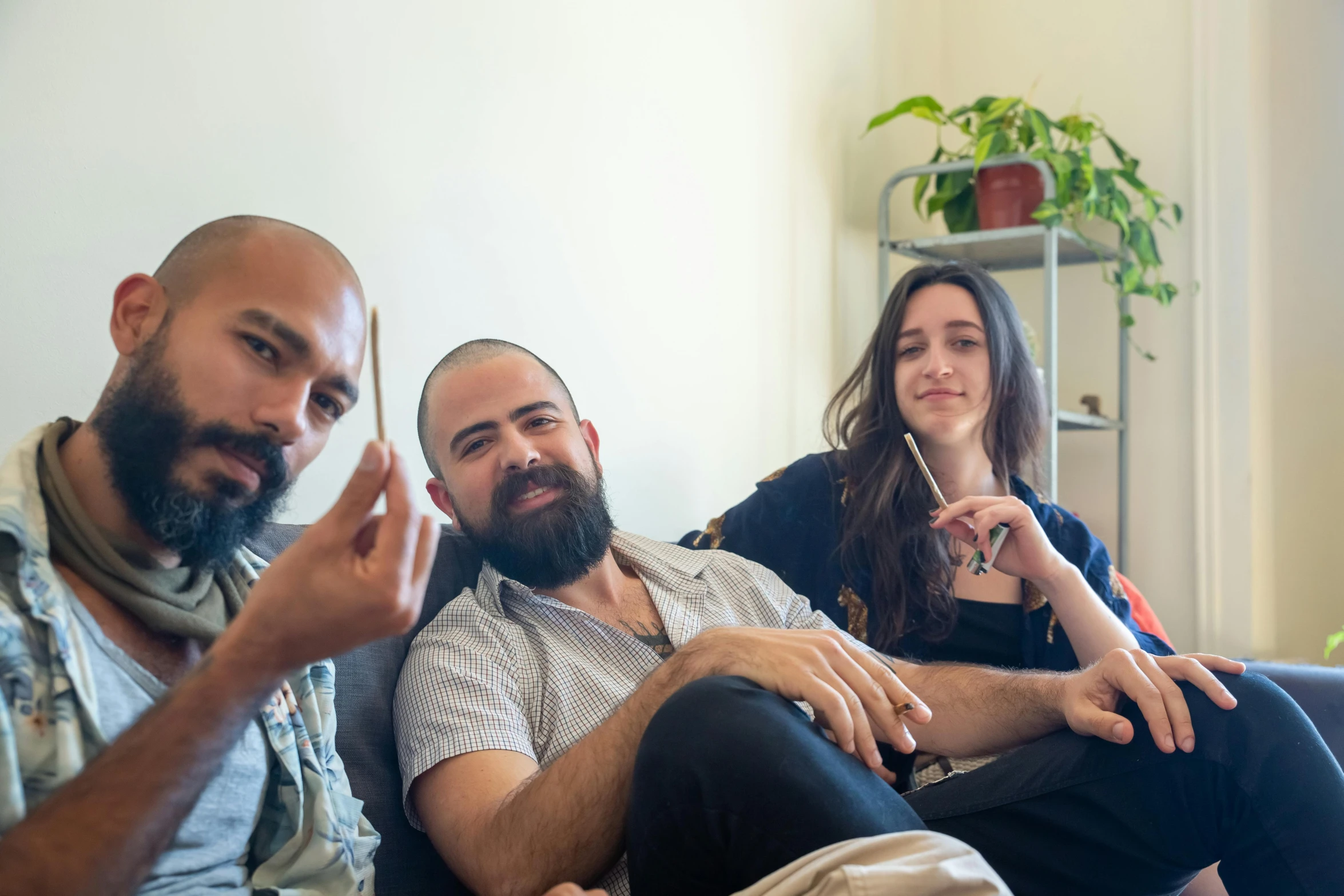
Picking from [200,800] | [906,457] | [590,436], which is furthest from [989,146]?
[200,800]

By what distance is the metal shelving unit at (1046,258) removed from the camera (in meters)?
2.58

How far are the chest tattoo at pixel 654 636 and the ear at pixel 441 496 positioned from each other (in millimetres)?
266

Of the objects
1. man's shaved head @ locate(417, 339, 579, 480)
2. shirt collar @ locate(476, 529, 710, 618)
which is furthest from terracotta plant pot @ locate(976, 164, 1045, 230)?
man's shaved head @ locate(417, 339, 579, 480)

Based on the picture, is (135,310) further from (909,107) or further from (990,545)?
(909,107)

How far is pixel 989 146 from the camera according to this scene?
Answer: 8.43 ft

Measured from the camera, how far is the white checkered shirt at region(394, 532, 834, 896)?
119 centimetres

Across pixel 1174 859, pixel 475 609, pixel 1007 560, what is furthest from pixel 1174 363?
pixel 475 609

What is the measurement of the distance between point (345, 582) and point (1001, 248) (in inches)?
93.6

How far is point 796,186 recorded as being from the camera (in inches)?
104

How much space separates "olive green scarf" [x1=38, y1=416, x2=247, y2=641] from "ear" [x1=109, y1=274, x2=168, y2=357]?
9 cm

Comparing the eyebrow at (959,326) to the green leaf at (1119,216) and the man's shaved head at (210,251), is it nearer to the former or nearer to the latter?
the green leaf at (1119,216)

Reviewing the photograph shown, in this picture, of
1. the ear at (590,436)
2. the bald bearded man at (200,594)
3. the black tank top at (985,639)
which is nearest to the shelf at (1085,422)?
the black tank top at (985,639)

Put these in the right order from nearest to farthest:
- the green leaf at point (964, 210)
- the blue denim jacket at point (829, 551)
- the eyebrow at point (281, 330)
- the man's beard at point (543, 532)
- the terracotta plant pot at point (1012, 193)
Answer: the eyebrow at point (281, 330), the man's beard at point (543, 532), the blue denim jacket at point (829, 551), the terracotta plant pot at point (1012, 193), the green leaf at point (964, 210)

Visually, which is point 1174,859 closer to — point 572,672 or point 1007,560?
point 1007,560
